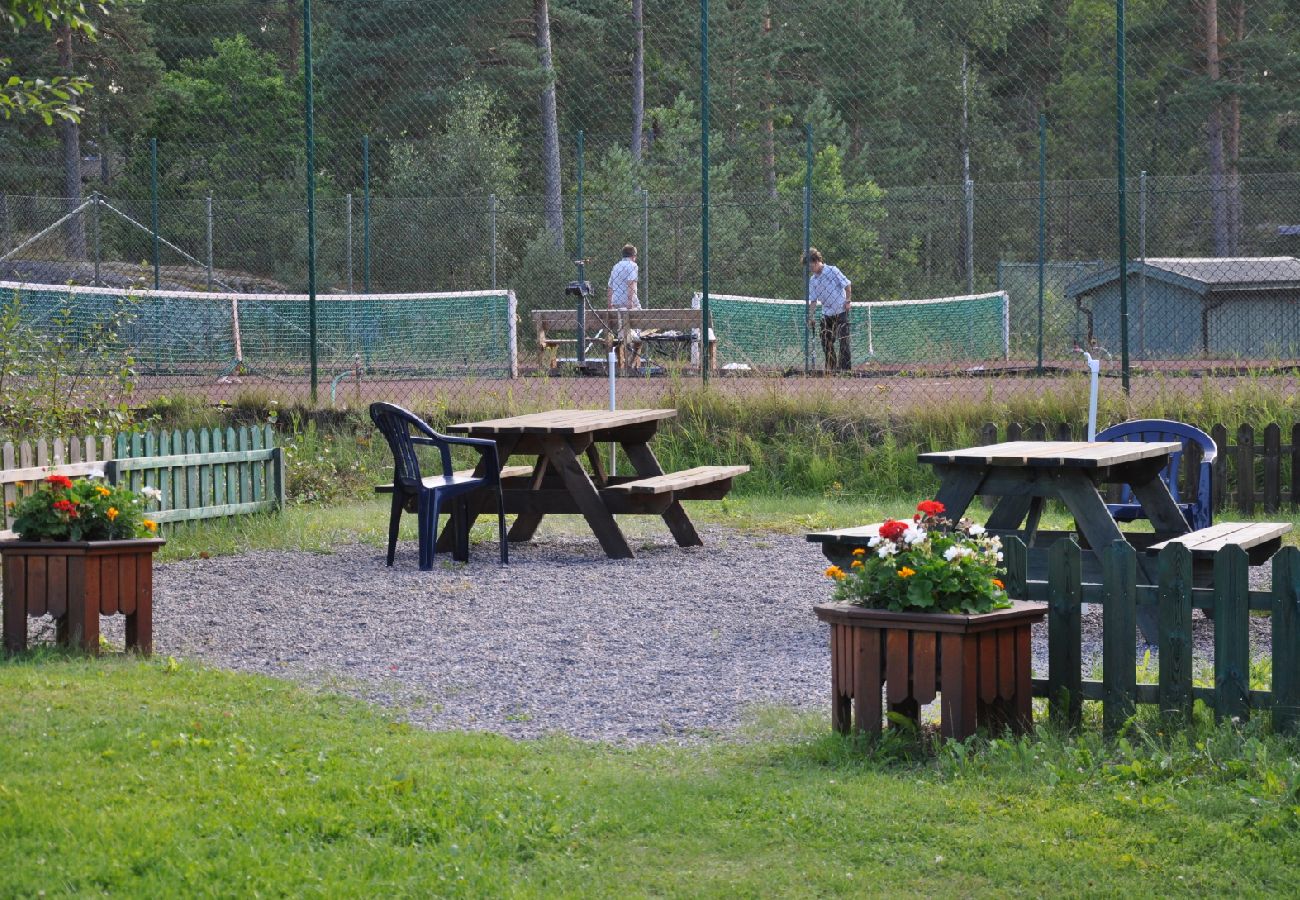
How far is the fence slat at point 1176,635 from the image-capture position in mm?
4910

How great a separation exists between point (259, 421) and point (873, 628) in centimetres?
1019

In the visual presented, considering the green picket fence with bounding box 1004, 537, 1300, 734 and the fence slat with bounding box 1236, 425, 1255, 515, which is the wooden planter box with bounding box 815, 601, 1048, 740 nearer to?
the green picket fence with bounding box 1004, 537, 1300, 734

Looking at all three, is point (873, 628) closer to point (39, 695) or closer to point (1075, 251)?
point (39, 695)

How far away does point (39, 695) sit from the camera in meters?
5.57

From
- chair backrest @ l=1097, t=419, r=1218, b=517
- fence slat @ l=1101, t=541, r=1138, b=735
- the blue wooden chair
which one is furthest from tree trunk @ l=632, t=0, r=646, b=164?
fence slat @ l=1101, t=541, r=1138, b=735

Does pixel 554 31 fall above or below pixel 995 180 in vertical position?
above

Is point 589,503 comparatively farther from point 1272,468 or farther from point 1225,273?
point 1225,273

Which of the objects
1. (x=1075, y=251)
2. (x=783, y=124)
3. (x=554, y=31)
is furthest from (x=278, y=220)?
(x=1075, y=251)

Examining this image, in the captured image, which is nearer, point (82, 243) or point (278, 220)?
point (82, 243)

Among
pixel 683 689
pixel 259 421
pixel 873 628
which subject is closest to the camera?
pixel 873 628

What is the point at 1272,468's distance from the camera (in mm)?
10938

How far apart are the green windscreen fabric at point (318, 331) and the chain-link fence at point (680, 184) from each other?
0.06 m

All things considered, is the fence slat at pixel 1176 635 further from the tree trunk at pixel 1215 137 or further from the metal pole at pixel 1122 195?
the tree trunk at pixel 1215 137

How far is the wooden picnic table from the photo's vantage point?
31.7 ft
